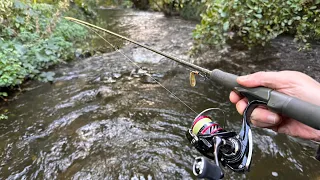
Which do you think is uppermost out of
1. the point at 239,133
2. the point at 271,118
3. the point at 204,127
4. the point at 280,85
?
the point at 280,85

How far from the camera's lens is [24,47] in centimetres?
517

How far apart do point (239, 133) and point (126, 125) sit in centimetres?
239

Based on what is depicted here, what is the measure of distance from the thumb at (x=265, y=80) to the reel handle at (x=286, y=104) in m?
0.03

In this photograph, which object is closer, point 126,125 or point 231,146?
point 231,146

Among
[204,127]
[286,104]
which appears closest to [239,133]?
[204,127]

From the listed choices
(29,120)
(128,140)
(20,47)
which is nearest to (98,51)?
(20,47)

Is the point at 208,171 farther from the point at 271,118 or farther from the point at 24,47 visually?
the point at 24,47

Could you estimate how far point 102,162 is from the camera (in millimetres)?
3006

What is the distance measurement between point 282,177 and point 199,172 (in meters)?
2.04

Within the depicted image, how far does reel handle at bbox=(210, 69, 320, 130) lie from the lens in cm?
107

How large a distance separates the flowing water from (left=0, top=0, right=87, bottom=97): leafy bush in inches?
12.6

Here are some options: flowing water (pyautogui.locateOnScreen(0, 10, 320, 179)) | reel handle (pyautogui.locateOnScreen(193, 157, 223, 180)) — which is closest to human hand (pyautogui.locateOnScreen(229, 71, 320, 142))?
reel handle (pyautogui.locateOnScreen(193, 157, 223, 180))

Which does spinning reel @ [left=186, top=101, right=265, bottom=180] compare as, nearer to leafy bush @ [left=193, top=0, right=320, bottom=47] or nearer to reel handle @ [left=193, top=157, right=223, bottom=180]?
reel handle @ [left=193, top=157, right=223, bottom=180]

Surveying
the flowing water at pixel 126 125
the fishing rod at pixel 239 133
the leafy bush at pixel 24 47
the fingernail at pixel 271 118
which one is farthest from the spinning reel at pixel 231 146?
the leafy bush at pixel 24 47
